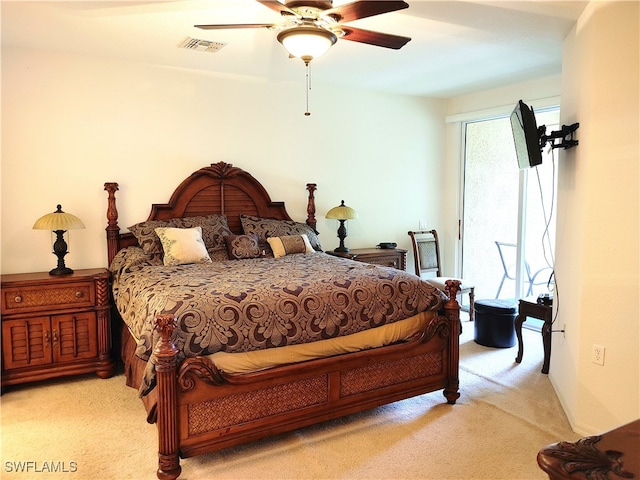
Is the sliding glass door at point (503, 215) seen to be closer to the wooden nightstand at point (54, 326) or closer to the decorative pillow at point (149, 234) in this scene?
the decorative pillow at point (149, 234)

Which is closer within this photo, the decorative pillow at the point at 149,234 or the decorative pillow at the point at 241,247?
the decorative pillow at the point at 149,234

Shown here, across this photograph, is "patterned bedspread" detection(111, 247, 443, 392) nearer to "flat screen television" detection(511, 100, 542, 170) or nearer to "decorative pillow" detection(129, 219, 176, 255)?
"decorative pillow" detection(129, 219, 176, 255)

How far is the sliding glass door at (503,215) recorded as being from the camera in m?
4.87

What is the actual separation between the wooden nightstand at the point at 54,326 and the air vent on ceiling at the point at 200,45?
189 cm

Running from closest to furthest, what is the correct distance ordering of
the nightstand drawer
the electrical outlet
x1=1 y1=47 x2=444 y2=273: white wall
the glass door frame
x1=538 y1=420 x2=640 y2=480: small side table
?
x1=538 y1=420 x2=640 y2=480: small side table → the electrical outlet → the nightstand drawer → x1=1 y1=47 x2=444 y2=273: white wall → the glass door frame

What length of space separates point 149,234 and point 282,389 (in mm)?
2022

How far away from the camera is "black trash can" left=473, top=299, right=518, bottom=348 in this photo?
13.8ft

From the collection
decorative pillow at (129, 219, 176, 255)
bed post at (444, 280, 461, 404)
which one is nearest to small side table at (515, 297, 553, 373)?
bed post at (444, 280, 461, 404)

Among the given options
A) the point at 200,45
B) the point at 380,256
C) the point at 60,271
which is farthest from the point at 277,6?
the point at 380,256

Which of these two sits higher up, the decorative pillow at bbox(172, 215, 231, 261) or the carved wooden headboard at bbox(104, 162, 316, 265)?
the carved wooden headboard at bbox(104, 162, 316, 265)

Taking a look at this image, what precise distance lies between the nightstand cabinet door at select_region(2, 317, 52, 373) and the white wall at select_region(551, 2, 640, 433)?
11.9 ft

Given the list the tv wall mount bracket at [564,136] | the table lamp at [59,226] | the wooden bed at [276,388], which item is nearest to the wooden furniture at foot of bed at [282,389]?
the wooden bed at [276,388]

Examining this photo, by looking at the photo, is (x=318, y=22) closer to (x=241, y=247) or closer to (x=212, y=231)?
(x=241, y=247)

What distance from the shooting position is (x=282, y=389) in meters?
2.49
